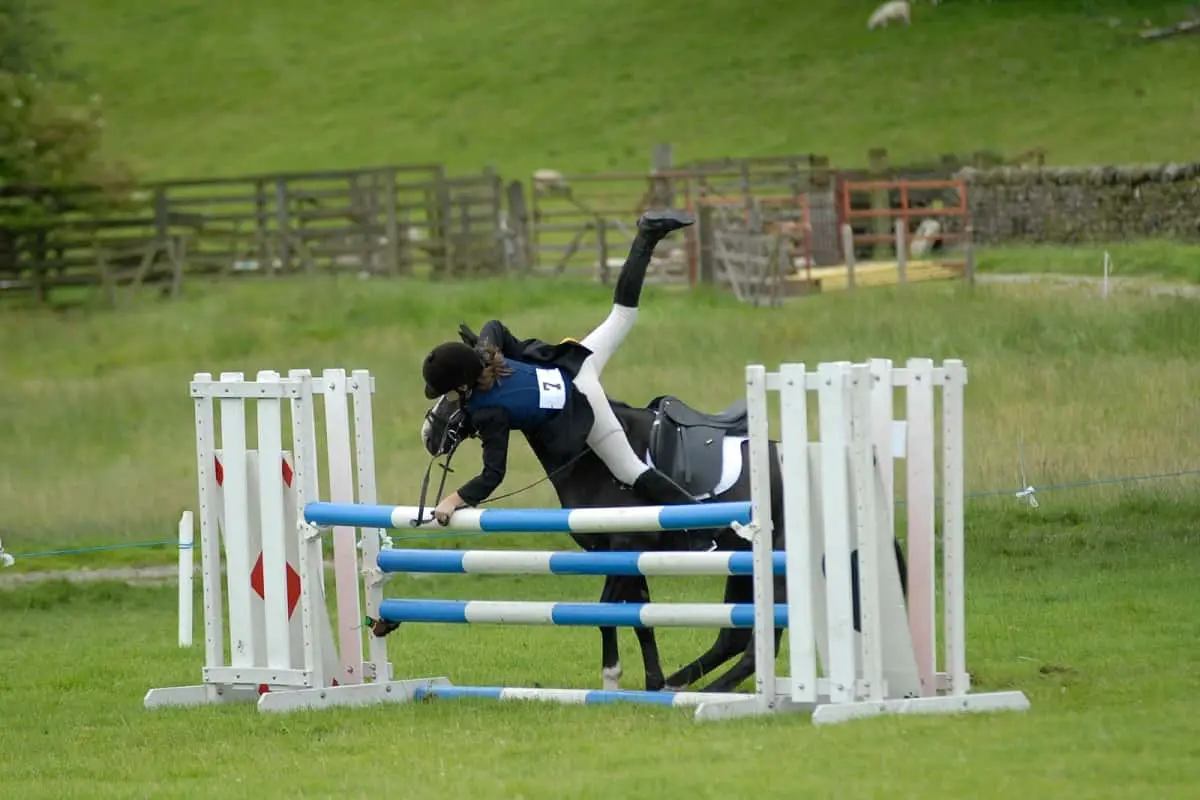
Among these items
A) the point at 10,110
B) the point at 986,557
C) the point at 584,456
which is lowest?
the point at 986,557

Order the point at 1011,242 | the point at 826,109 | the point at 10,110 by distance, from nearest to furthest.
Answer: the point at 1011,242 < the point at 10,110 < the point at 826,109

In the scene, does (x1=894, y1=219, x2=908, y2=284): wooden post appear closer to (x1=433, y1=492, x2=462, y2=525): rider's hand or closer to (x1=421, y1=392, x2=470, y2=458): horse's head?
(x1=421, y1=392, x2=470, y2=458): horse's head

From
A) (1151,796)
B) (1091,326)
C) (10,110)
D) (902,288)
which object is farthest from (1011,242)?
(1151,796)

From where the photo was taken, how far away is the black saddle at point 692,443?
10.4m

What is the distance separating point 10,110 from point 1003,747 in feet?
127

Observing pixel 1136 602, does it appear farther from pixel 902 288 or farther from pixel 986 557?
pixel 902 288

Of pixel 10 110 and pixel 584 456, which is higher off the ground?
pixel 10 110

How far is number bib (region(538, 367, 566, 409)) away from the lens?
10.2 m

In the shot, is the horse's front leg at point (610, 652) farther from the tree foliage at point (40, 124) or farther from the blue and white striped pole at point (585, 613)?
the tree foliage at point (40, 124)

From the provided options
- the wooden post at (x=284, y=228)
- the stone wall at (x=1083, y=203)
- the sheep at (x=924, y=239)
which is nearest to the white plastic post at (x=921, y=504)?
the stone wall at (x=1083, y=203)

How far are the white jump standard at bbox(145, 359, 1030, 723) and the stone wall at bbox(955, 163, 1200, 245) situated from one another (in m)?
28.0

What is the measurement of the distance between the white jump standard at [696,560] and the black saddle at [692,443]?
70cm

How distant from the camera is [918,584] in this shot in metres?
9.38

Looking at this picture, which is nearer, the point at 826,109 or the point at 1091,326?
the point at 1091,326
